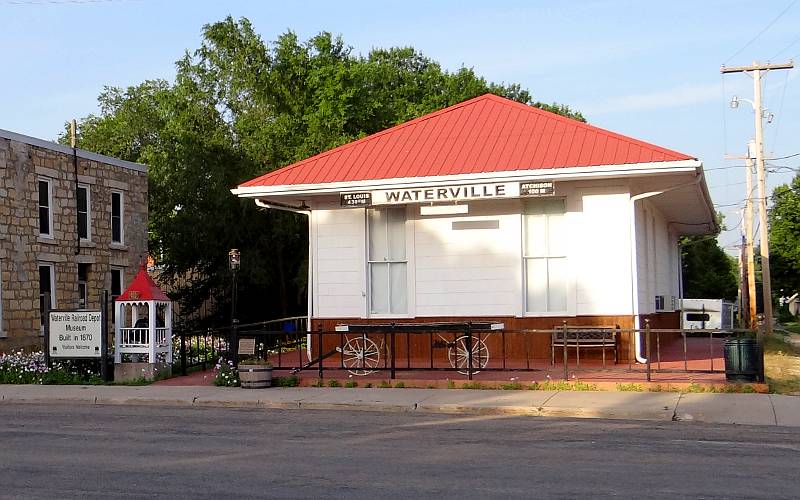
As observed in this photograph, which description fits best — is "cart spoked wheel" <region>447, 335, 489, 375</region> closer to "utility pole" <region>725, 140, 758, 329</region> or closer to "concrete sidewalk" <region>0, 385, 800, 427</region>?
"concrete sidewalk" <region>0, 385, 800, 427</region>

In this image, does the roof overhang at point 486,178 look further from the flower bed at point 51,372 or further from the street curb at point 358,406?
the street curb at point 358,406

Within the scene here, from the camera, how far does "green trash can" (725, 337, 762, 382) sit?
15859mm

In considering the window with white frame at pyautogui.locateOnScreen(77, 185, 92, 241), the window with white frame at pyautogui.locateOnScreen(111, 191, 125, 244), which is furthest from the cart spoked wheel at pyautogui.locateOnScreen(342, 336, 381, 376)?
the window with white frame at pyautogui.locateOnScreen(111, 191, 125, 244)

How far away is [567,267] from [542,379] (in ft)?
10.8

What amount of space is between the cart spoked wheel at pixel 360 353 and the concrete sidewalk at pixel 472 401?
2041 millimetres

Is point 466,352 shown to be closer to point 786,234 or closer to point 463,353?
point 463,353

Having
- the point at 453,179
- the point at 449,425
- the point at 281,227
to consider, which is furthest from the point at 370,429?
the point at 281,227

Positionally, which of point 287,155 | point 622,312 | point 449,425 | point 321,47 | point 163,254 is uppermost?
A: point 321,47

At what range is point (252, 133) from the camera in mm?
38531

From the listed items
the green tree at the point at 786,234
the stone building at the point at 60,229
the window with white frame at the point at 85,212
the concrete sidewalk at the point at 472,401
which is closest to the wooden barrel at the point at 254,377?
the concrete sidewalk at the point at 472,401

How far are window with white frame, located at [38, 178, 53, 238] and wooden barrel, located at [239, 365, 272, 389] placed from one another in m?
12.5

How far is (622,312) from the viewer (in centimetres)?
1898

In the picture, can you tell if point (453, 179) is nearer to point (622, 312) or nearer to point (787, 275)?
point (622, 312)

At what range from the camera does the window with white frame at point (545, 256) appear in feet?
64.5
